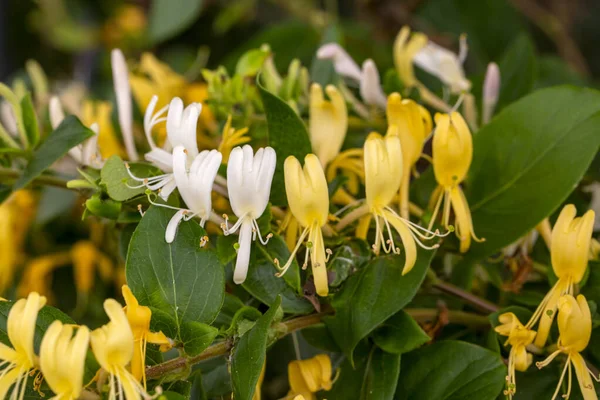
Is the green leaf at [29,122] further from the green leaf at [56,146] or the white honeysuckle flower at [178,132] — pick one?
the white honeysuckle flower at [178,132]

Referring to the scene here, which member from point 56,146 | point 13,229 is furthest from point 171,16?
point 56,146

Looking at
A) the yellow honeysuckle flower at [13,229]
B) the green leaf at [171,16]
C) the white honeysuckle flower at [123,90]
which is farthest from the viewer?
the green leaf at [171,16]

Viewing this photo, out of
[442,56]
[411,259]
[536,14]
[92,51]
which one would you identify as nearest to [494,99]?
[442,56]

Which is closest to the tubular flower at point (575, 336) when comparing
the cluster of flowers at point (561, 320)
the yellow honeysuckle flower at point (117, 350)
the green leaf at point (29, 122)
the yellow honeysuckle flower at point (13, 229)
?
the cluster of flowers at point (561, 320)

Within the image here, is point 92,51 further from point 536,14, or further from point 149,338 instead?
point 149,338

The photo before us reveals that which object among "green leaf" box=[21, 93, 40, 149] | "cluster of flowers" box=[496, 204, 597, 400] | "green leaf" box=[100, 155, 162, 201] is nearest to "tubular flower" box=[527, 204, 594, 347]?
"cluster of flowers" box=[496, 204, 597, 400]

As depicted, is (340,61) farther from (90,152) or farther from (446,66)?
(90,152)
